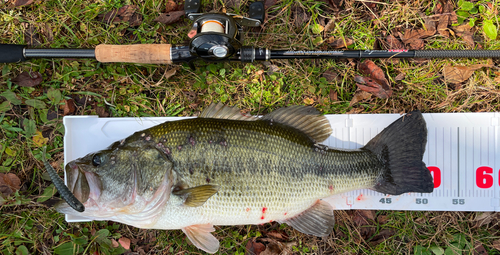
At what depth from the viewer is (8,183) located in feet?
8.94

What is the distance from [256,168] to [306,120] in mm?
582

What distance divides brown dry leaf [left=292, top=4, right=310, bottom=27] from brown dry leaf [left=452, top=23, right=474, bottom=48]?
4.60 feet

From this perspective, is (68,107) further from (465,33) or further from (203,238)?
(465,33)

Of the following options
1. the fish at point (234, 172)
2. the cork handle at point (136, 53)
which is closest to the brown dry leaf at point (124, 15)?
the cork handle at point (136, 53)

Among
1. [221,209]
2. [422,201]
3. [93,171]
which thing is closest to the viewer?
[93,171]

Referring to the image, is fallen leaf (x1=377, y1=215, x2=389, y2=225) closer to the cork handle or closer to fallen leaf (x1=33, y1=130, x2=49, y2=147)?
the cork handle

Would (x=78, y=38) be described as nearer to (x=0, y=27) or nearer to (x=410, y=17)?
(x=0, y=27)

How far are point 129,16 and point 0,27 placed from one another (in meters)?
1.22

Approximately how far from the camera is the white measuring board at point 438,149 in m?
2.64

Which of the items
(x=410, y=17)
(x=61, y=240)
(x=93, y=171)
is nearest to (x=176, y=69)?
(x=93, y=171)

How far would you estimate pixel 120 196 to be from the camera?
1.96 meters

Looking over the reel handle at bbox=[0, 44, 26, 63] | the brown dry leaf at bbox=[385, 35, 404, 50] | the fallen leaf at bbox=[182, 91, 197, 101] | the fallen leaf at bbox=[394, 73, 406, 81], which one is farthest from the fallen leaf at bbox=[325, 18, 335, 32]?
the reel handle at bbox=[0, 44, 26, 63]

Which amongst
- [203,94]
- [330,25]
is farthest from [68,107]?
[330,25]

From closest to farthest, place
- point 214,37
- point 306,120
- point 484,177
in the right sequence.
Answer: point 214,37 → point 306,120 → point 484,177
